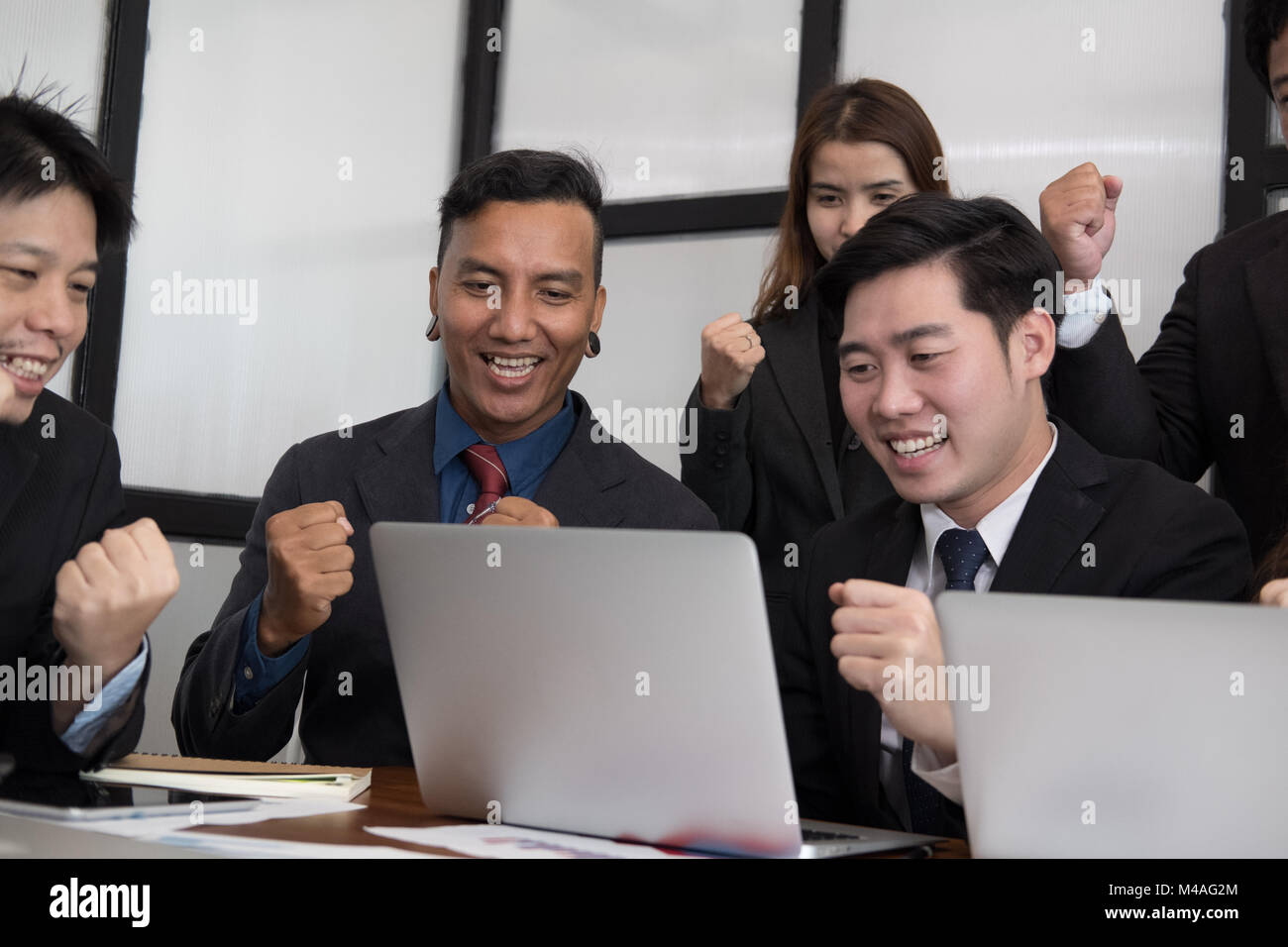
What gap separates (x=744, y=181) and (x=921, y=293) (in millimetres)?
1913

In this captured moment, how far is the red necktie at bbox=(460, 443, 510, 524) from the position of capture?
220 cm

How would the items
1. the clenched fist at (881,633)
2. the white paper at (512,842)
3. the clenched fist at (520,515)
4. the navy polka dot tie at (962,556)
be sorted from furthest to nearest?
the navy polka dot tie at (962,556) → the clenched fist at (520,515) → the clenched fist at (881,633) → the white paper at (512,842)

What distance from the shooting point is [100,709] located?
163cm

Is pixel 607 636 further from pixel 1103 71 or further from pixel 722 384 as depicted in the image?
pixel 1103 71

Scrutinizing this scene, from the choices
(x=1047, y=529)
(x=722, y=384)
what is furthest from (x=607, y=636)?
(x=722, y=384)

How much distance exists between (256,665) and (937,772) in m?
1.01

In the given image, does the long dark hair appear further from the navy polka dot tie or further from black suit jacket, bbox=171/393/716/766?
the navy polka dot tie

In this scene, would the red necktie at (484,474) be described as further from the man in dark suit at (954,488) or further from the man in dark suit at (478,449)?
the man in dark suit at (954,488)

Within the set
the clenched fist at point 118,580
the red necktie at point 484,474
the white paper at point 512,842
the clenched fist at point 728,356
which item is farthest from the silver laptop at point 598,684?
the clenched fist at point 728,356

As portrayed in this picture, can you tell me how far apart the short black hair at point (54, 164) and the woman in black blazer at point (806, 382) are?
1.08 metres

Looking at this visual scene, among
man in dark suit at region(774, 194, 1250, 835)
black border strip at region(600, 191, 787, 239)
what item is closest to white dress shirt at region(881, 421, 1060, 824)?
man in dark suit at region(774, 194, 1250, 835)

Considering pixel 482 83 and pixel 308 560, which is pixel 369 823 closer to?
pixel 308 560

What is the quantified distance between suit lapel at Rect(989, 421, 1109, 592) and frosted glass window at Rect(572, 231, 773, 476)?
6.21 feet

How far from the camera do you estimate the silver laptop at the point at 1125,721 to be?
996 millimetres
